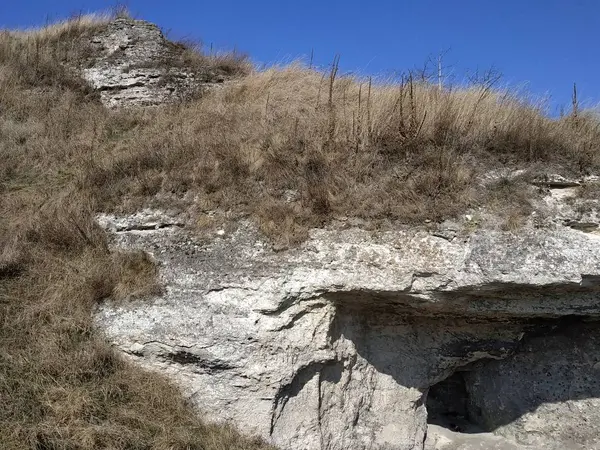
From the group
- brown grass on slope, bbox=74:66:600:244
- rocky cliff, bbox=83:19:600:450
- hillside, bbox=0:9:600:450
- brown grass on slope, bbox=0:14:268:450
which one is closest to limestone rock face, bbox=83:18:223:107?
hillside, bbox=0:9:600:450

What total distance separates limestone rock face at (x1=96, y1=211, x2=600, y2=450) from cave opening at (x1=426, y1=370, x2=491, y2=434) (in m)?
0.84

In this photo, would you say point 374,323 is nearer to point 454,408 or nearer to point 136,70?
point 454,408

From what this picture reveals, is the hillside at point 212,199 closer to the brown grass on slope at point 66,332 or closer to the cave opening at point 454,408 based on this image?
the brown grass on slope at point 66,332

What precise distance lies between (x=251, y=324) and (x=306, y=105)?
4039 millimetres

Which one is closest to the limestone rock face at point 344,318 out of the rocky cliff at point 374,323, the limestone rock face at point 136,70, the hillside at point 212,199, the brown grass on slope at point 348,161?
the rocky cliff at point 374,323

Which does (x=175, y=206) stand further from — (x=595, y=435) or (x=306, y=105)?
(x=595, y=435)

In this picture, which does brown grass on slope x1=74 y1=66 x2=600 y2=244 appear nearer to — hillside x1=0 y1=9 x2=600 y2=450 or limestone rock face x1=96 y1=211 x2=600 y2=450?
hillside x1=0 y1=9 x2=600 y2=450

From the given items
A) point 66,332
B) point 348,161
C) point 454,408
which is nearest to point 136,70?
point 348,161

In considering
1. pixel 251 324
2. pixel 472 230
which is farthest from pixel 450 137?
pixel 251 324

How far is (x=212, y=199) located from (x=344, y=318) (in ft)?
6.49

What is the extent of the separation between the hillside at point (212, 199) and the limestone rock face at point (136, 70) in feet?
7.07

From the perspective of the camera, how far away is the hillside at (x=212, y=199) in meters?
4.47

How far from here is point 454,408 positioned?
7000 millimetres

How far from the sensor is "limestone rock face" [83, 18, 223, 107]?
9727 millimetres
